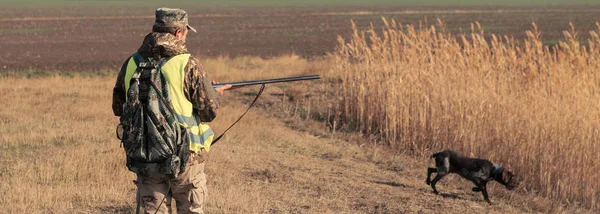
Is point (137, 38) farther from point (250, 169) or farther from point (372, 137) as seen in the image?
point (250, 169)

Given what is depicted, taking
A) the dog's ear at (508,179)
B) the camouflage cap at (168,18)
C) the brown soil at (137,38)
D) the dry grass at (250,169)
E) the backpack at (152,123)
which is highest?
the camouflage cap at (168,18)

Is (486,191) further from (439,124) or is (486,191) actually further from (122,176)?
(122,176)

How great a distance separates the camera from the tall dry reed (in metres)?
11.0

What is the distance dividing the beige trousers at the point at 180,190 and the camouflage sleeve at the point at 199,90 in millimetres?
321

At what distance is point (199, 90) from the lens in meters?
5.20

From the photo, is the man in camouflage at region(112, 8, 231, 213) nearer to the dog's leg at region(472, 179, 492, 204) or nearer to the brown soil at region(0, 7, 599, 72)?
the dog's leg at region(472, 179, 492, 204)

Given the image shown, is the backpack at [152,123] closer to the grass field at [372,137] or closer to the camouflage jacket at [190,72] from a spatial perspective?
the camouflage jacket at [190,72]

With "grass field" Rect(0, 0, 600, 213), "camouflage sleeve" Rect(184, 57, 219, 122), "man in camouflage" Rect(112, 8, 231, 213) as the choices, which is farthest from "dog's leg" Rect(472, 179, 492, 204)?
"camouflage sleeve" Rect(184, 57, 219, 122)

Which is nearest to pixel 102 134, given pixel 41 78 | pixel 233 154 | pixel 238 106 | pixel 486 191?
pixel 233 154

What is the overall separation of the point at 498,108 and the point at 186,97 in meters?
7.39

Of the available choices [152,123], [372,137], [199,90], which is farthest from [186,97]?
[372,137]

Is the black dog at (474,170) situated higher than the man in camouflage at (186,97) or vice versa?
the man in camouflage at (186,97)

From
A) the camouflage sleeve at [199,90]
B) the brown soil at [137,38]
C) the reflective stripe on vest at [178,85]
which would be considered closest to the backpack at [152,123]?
the reflective stripe on vest at [178,85]

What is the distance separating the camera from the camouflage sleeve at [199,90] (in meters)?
5.17
